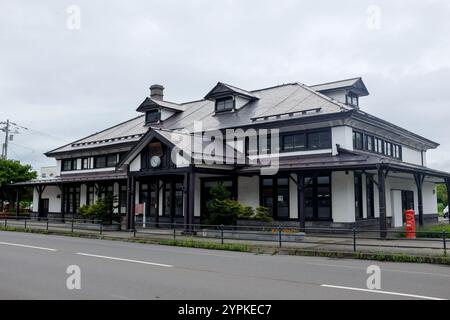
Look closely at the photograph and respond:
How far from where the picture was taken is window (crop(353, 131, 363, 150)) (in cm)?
2186

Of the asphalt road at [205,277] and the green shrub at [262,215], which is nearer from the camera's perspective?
the asphalt road at [205,277]

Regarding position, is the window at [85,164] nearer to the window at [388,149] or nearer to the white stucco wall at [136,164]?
the white stucco wall at [136,164]

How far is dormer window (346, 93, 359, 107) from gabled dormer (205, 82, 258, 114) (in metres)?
5.82

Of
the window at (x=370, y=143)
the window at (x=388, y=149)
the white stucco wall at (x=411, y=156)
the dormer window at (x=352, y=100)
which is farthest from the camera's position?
the white stucco wall at (x=411, y=156)

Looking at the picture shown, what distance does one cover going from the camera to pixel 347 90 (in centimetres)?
2514

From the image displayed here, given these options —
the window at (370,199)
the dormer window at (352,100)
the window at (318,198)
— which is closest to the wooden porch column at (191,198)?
the window at (318,198)

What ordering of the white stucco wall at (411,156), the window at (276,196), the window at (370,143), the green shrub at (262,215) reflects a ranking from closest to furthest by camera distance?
the green shrub at (262,215), the window at (276,196), the window at (370,143), the white stucco wall at (411,156)

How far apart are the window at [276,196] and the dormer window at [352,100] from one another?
7.07m

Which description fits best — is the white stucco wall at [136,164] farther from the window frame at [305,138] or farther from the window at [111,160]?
the window at [111,160]

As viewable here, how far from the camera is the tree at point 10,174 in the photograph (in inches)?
1497

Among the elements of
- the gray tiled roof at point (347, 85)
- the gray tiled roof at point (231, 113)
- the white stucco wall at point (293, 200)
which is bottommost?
the white stucco wall at point (293, 200)
